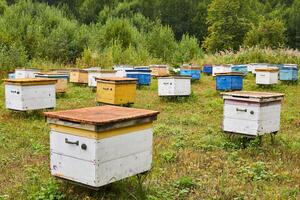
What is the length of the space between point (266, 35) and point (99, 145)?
43.0 metres

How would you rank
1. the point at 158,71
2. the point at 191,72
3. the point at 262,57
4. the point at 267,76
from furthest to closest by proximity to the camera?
the point at 262,57 < the point at 158,71 < the point at 191,72 < the point at 267,76

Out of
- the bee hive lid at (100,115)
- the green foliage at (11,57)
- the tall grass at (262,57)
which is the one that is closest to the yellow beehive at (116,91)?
the bee hive lid at (100,115)

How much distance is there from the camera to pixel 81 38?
24.3 metres

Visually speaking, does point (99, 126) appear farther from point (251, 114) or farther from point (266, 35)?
point (266, 35)

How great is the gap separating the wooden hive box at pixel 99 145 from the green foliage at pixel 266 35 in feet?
127

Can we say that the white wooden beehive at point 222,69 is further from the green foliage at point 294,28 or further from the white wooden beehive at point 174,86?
the green foliage at point 294,28

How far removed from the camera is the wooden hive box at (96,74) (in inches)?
522

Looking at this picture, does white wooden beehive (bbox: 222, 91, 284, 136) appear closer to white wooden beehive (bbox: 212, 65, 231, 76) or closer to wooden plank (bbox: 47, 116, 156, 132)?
wooden plank (bbox: 47, 116, 156, 132)

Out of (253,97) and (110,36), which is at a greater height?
(110,36)

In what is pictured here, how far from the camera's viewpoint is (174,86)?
11.7m

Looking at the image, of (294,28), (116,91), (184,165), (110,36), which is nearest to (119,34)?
(110,36)

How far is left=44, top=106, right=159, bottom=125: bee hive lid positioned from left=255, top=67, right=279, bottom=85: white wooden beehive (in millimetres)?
10346

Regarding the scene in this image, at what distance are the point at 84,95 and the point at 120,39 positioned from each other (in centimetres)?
1362

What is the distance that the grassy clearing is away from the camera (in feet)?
15.5
